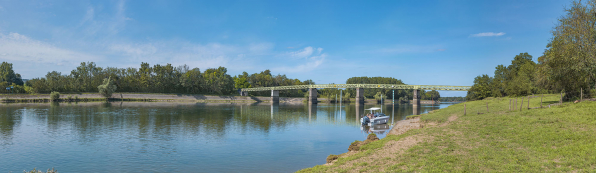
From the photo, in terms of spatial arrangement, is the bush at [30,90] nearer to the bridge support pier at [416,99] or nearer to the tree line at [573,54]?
the bridge support pier at [416,99]

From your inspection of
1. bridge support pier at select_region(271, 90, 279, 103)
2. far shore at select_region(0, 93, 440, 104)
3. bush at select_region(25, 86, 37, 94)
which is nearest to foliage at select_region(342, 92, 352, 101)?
bridge support pier at select_region(271, 90, 279, 103)

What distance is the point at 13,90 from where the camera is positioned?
125000 mm

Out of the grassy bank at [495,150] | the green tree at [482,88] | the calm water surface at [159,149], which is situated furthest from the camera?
the green tree at [482,88]

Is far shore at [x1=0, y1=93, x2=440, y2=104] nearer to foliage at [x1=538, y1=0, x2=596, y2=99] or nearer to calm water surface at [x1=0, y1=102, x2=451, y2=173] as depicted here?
calm water surface at [x1=0, y1=102, x2=451, y2=173]

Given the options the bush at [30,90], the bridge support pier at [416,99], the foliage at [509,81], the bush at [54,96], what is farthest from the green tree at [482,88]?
the bush at [30,90]

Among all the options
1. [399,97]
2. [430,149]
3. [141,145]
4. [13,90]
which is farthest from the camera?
[399,97]

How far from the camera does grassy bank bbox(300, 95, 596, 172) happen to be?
13.2 m

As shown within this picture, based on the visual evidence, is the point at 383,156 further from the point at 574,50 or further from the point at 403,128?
the point at 574,50

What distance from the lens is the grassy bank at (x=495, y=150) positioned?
13.2 meters

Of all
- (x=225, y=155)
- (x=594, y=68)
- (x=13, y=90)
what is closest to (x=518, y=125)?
(x=594, y=68)

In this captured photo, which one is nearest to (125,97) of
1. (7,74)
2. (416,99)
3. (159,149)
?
(7,74)

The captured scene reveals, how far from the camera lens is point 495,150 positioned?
16.1 meters

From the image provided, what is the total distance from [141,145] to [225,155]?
9142 mm

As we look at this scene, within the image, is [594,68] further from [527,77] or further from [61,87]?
[61,87]
